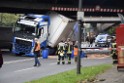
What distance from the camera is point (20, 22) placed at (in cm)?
3909

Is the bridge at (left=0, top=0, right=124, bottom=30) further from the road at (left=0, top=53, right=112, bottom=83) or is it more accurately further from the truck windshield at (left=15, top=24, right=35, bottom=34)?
the road at (left=0, top=53, right=112, bottom=83)

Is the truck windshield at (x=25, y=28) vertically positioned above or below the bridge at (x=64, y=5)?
below

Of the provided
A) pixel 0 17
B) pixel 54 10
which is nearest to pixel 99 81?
pixel 54 10

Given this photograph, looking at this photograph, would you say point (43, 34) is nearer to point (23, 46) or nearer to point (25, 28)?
point (25, 28)

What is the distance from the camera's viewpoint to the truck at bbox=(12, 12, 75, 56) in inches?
1499

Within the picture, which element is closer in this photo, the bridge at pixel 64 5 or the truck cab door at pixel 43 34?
the truck cab door at pixel 43 34

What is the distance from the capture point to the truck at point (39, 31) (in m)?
38.1

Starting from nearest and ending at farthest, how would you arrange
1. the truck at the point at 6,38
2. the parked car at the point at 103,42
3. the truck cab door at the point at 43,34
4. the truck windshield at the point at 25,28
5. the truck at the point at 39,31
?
the truck at the point at 39,31 < the truck windshield at the point at 25,28 < the truck cab door at the point at 43,34 < the truck at the point at 6,38 < the parked car at the point at 103,42

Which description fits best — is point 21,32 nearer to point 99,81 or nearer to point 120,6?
point 120,6

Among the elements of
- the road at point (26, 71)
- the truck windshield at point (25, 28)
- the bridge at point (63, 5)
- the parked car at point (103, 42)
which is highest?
the bridge at point (63, 5)

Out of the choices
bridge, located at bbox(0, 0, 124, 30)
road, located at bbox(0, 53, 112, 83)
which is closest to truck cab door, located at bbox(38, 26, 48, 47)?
bridge, located at bbox(0, 0, 124, 30)

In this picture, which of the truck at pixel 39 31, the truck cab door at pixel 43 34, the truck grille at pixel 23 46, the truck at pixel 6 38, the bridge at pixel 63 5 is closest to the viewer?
the truck grille at pixel 23 46

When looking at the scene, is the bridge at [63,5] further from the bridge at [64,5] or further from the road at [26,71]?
the road at [26,71]

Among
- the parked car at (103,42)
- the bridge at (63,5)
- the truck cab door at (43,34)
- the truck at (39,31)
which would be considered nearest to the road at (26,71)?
the truck at (39,31)
